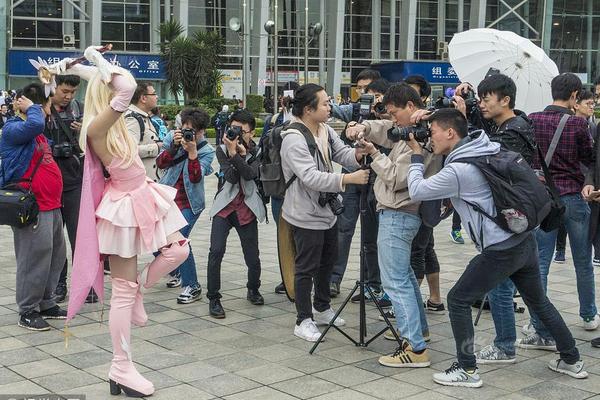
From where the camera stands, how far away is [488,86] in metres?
5.38

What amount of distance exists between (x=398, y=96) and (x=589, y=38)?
161 feet

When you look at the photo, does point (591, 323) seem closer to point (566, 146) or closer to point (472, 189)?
point (566, 146)

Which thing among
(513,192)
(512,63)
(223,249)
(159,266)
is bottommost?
(223,249)

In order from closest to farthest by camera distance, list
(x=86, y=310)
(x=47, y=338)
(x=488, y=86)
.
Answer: (x=488, y=86) < (x=47, y=338) < (x=86, y=310)

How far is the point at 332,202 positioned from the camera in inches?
235

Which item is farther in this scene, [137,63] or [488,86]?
[137,63]

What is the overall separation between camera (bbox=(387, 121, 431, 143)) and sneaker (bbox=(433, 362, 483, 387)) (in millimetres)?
1444

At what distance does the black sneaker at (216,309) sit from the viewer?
663 cm

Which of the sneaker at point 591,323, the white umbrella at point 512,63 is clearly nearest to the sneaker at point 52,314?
the white umbrella at point 512,63

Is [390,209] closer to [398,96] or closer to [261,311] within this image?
[398,96]

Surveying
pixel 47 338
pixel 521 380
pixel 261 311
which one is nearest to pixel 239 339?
pixel 261 311

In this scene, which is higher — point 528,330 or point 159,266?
point 159,266

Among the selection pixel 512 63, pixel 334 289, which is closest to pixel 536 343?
pixel 334 289

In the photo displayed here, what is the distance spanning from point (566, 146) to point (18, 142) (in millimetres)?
4135
